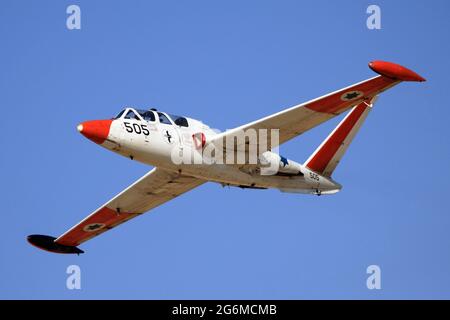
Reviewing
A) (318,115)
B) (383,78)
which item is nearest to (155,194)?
(318,115)

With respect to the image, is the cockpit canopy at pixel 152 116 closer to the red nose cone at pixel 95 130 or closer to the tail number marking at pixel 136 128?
the tail number marking at pixel 136 128

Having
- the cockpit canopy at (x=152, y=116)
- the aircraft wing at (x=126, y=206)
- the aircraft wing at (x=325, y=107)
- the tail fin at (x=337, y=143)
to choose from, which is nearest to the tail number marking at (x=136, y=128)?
the cockpit canopy at (x=152, y=116)

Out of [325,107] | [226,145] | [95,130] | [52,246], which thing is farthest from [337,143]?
[52,246]

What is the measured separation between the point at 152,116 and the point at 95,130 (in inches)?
108

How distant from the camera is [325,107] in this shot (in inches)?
1588

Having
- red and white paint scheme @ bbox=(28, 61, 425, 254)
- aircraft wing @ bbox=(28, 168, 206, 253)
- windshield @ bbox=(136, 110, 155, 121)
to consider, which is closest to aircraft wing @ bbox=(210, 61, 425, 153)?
red and white paint scheme @ bbox=(28, 61, 425, 254)

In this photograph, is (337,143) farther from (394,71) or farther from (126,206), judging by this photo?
(126,206)

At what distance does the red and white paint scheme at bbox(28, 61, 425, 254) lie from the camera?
131ft

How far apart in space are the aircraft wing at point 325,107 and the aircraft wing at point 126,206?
4.15 meters

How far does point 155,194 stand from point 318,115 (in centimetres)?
959

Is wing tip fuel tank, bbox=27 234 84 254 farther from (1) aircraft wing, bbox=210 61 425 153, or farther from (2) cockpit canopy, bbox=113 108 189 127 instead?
(1) aircraft wing, bbox=210 61 425 153

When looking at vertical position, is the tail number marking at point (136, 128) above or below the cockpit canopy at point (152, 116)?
below

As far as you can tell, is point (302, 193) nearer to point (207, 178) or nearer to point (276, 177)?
point (276, 177)

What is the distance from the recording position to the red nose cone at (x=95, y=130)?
39.9 m
